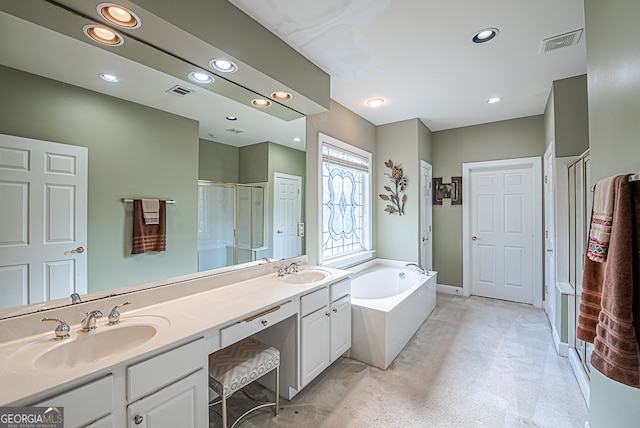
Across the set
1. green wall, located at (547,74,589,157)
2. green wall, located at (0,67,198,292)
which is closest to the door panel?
green wall, located at (547,74,589,157)

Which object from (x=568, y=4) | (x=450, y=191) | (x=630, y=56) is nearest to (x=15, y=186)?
(x=630, y=56)

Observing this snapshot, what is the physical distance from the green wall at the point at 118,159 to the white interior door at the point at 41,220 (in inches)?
1.6

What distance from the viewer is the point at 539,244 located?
3.66 meters

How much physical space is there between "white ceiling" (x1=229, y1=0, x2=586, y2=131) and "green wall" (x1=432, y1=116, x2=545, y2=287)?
55 centimetres

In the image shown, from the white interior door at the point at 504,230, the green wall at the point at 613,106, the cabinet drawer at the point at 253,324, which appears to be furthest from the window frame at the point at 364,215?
the green wall at the point at 613,106

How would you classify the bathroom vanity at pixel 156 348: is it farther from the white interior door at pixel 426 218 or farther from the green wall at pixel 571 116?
the green wall at pixel 571 116

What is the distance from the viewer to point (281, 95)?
212 cm

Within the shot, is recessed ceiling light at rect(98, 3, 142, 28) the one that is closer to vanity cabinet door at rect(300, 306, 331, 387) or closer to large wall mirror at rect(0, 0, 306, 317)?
large wall mirror at rect(0, 0, 306, 317)

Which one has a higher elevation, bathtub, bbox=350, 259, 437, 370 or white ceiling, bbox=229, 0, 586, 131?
white ceiling, bbox=229, 0, 586, 131

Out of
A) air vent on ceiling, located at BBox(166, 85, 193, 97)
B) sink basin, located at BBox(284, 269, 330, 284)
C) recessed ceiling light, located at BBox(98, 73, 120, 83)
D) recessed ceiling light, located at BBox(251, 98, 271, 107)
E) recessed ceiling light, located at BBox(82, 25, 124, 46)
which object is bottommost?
sink basin, located at BBox(284, 269, 330, 284)

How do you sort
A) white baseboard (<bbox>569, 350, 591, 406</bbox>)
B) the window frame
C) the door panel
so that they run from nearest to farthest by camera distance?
white baseboard (<bbox>569, 350, 591, 406</bbox>)
the window frame
the door panel

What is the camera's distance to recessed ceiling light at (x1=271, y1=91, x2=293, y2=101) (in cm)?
208

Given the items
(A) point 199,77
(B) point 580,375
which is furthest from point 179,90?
(B) point 580,375

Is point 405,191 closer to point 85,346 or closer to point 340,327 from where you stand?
point 340,327
